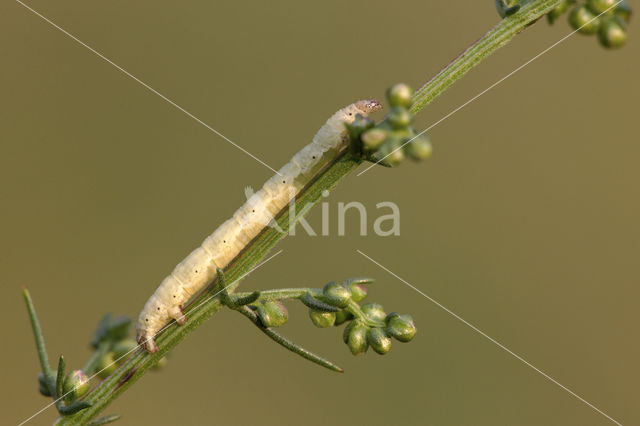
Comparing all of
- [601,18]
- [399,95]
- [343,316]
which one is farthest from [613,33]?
[343,316]

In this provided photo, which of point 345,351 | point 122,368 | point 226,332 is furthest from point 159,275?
point 122,368

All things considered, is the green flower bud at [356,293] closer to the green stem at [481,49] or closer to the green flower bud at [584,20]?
the green stem at [481,49]

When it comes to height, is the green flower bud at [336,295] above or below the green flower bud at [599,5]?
below

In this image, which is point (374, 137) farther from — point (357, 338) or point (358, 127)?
point (357, 338)

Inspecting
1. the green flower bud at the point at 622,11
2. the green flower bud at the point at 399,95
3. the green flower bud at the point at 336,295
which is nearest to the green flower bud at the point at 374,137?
the green flower bud at the point at 399,95

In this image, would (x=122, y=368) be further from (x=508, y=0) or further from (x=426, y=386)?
(x=426, y=386)

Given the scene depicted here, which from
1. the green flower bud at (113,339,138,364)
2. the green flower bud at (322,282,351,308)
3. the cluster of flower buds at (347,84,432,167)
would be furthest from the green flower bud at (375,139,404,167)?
the green flower bud at (113,339,138,364)

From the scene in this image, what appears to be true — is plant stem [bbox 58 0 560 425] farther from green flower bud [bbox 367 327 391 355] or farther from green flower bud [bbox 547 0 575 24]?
green flower bud [bbox 367 327 391 355]
